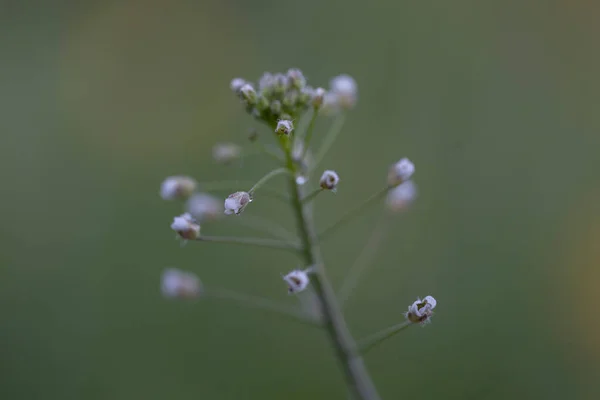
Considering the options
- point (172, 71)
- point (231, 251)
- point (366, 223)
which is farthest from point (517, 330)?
point (172, 71)

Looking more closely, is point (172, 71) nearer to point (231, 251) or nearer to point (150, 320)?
point (231, 251)

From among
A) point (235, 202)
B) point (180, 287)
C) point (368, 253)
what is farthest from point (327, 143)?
point (368, 253)

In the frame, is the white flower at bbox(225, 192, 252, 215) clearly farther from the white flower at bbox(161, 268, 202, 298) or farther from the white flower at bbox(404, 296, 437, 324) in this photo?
the white flower at bbox(161, 268, 202, 298)

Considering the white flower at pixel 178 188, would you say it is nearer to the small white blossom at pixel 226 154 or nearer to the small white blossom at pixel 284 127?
the small white blossom at pixel 226 154

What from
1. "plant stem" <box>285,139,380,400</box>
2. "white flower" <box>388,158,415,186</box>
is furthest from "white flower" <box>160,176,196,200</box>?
"white flower" <box>388,158,415,186</box>

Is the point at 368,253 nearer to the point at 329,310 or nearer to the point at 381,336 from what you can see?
the point at 329,310

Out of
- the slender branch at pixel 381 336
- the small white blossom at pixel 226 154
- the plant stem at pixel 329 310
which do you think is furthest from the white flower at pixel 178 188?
the slender branch at pixel 381 336
